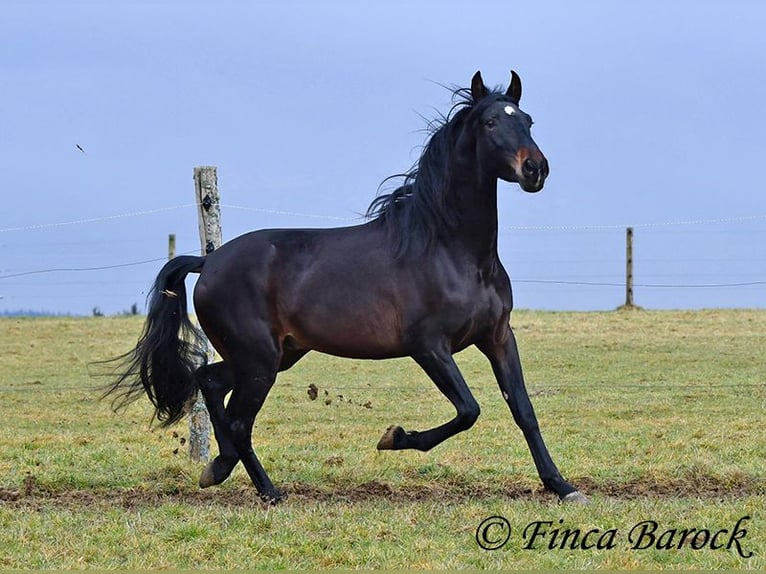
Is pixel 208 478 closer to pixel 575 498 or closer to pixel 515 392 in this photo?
pixel 515 392

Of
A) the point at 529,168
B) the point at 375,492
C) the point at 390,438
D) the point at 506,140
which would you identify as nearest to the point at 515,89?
the point at 506,140

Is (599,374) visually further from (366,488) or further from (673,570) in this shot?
(673,570)

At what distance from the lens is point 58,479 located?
8.32 m

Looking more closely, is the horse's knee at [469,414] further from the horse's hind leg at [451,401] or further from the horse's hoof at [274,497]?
the horse's hoof at [274,497]

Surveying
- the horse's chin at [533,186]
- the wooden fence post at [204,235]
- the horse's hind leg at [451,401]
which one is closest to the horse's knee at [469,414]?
the horse's hind leg at [451,401]

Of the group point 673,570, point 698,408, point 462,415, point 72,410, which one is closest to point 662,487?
point 462,415

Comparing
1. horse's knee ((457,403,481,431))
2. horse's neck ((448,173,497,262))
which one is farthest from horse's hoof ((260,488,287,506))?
horse's neck ((448,173,497,262))

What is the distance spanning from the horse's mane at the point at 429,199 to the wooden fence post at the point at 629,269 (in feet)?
64.2

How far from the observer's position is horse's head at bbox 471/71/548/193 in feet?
22.2

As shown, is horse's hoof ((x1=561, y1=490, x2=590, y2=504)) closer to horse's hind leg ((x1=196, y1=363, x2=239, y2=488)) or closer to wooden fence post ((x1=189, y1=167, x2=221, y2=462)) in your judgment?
horse's hind leg ((x1=196, y1=363, x2=239, y2=488))

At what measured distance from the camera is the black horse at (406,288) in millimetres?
7062

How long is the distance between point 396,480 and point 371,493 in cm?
45

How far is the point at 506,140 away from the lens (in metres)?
6.93

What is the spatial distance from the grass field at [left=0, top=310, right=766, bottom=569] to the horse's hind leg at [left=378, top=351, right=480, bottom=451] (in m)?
0.40
